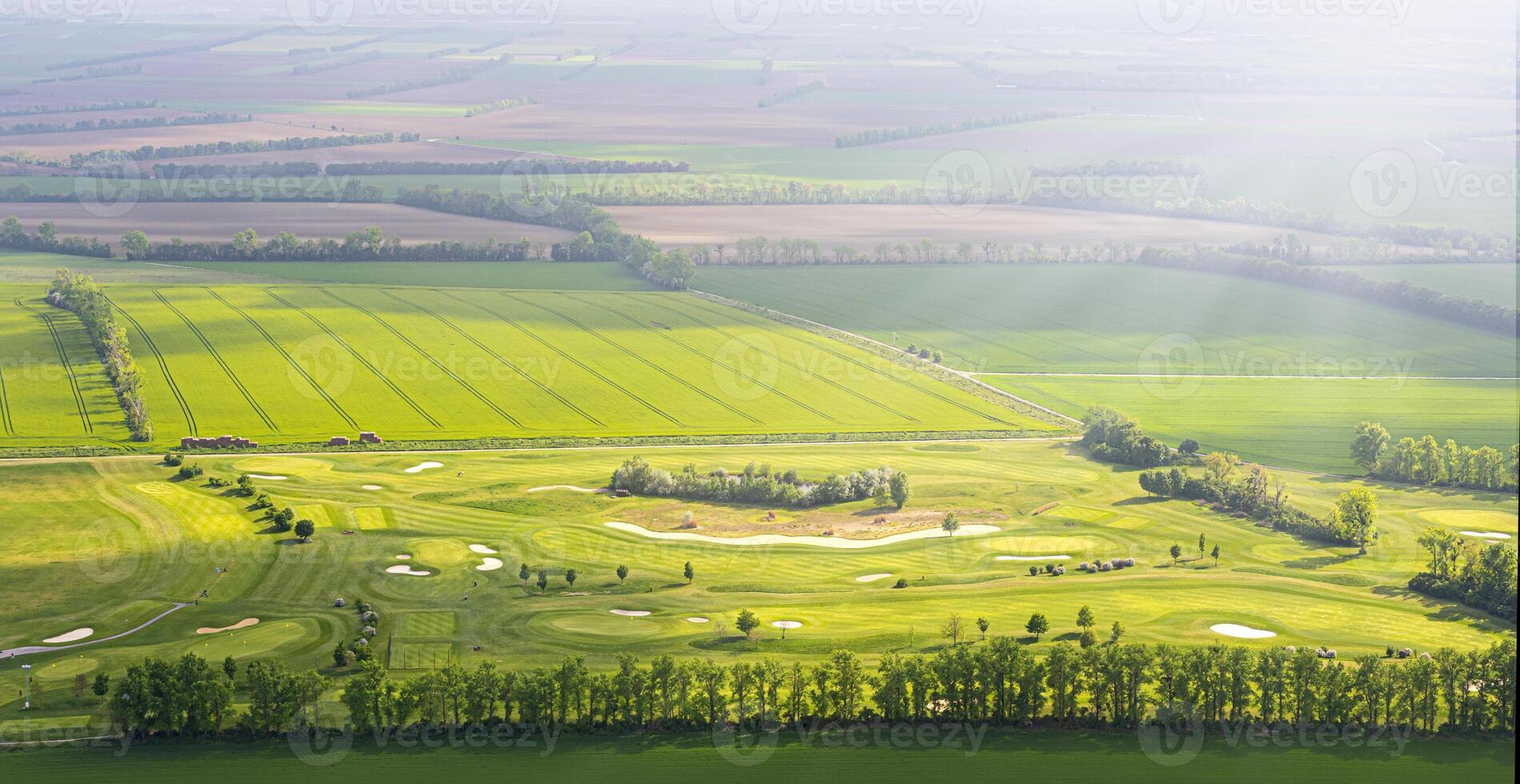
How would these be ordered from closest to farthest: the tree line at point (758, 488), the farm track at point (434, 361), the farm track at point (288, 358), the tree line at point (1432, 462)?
the tree line at point (758, 488) < the tree line at point (1432, 462) < the farm track at point (288, 358) < the farm track at point (434, 361)

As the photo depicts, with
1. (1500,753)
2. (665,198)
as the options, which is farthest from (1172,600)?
(665,198)

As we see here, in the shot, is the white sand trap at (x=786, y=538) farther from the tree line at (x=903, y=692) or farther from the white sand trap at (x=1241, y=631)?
the tree line at (x=903, y=692)

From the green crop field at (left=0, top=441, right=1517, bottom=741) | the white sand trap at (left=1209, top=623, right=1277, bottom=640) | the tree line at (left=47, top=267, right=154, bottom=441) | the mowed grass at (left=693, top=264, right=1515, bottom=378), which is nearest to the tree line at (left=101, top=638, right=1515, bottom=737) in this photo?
the green crop field at (left=0, top=441, right=1517, bottom=741)

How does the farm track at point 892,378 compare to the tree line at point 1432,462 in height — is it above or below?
above

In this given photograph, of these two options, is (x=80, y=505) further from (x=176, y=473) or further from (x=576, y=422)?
(x=576, y=422)

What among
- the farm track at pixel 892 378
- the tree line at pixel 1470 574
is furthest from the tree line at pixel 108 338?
the tree line at pixel 1470 574

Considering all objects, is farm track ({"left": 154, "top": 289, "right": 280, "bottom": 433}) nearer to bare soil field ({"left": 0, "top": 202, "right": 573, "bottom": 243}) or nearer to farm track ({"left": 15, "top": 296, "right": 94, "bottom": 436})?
farm track ({"left": 15, "top": 296, "right": 94, "bottom": 436})

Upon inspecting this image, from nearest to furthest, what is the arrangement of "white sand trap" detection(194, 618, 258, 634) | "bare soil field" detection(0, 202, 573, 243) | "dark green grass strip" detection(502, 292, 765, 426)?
"white sand trap" detection(194, 618, 258, 634)
"dark green grass strip" detection(502, 292, 765, 426)
"bare soil field" detection(0, 202, 573, 243)
